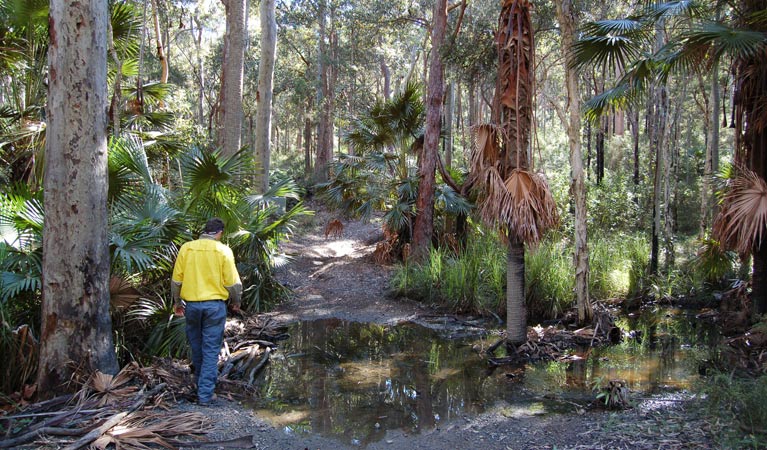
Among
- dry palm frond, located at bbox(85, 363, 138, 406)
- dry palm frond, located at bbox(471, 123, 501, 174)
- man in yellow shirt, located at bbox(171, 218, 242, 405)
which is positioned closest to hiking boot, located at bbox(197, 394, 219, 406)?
man in yellow shirt, located at bbox(171, 218, 242, 405)

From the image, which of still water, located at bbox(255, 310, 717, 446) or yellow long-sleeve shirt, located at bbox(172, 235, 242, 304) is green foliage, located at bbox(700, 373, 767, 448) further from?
yellow long-sleeve shirt, located at bbox(172, 235, 242, 304)

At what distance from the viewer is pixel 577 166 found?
30.6 ft

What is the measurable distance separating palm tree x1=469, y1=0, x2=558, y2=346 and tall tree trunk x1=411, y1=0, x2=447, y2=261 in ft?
17.3

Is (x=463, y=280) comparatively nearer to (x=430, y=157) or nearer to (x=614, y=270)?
(x=614, y=270)

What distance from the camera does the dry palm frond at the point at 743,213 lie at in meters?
7.68

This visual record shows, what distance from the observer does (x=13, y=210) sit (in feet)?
20.6

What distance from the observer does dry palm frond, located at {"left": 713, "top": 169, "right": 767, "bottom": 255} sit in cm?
768

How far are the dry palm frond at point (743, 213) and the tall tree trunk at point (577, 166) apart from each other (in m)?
1.99

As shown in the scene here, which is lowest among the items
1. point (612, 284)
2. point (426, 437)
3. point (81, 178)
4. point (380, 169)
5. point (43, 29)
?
point (426, 437)

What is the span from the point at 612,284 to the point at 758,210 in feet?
13.7

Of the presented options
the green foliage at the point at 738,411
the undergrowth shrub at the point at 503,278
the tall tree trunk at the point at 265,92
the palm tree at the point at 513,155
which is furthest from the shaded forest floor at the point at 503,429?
the tall tree trunk at the point at 265,92

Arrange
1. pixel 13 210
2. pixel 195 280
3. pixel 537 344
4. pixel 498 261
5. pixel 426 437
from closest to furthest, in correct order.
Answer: pixel 426 437
pixel 195 280
pixel 13 210
pixel 537 344
pixel 498 261

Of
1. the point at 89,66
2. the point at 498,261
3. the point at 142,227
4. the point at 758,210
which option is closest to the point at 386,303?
the point at 498,261

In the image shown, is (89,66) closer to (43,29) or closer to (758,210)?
(43,29)
